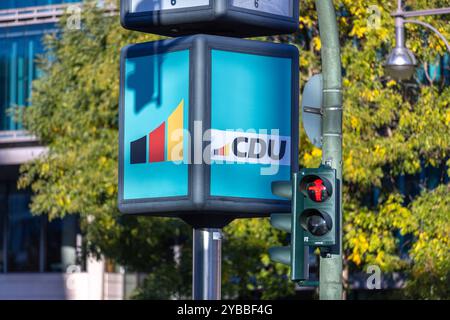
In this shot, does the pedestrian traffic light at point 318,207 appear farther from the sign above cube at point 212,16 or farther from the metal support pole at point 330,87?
the sign above cube at point 212,16

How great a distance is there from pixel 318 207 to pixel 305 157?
1156 centimetres

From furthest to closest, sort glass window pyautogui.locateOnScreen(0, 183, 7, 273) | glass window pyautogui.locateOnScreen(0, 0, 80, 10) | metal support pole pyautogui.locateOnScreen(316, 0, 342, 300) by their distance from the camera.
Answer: glass window pyautogui.locateOnScreen(0, 183, 7, 273) → glass window pyautogui.locateOnScreen(0, 0, 80, 10) → metal support pole pyautogui.locateOnScreen(316, 0, 342, 300)

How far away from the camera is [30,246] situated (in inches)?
1937

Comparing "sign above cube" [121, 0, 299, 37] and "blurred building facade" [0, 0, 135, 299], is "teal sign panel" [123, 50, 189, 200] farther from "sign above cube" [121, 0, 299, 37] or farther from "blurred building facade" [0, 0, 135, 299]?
"blurred building facade" [0, 0, 135, 299]

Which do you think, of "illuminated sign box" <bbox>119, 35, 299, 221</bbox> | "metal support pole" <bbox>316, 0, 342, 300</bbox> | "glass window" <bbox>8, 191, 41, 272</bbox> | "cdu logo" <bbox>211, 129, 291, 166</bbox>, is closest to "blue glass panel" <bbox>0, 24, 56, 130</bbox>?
"glass window" <bbox>8, 191, 41, 272</bbox>

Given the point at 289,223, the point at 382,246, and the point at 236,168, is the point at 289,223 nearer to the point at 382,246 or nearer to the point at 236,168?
the point at 236,168

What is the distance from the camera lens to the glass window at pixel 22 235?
48.9 meters

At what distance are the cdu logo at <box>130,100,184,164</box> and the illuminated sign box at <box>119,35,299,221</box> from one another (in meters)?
0.01

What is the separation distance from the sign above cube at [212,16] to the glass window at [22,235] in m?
36.3

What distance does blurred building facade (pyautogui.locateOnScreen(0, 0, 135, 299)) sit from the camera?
147 feet

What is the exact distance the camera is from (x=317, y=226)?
12.4 m

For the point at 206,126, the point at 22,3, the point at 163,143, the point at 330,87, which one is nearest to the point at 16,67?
the point at 22,3

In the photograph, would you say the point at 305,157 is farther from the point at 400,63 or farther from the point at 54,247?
the point at 54,247
